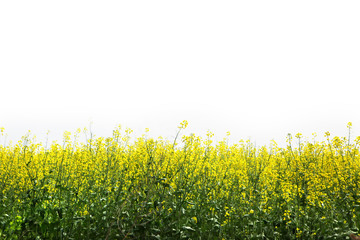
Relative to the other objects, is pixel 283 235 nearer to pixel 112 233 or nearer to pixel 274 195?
pixel 274 195

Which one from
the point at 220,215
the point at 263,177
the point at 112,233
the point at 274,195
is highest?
the point at 263,177

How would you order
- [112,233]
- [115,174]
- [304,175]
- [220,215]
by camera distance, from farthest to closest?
[115,174] < [304,175] < [220,215] < [112,233]

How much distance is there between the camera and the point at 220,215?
18.6 ft

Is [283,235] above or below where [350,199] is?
below

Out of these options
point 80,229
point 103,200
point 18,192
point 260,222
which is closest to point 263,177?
point 260,222

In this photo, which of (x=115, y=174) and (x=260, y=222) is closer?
(x=260, y=222)

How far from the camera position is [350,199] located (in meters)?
6.21

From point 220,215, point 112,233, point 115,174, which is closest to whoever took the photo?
point 112,233

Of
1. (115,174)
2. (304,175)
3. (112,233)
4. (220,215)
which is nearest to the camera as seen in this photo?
(112,233)

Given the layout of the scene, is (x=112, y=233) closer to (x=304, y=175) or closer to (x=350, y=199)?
(x=304, y=175)

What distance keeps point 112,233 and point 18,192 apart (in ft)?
10.8

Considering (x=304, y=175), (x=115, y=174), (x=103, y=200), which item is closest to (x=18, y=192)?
(x=115, y=174)

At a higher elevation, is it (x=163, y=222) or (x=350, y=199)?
(x=350, y=199)

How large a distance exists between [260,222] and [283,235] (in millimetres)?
660
